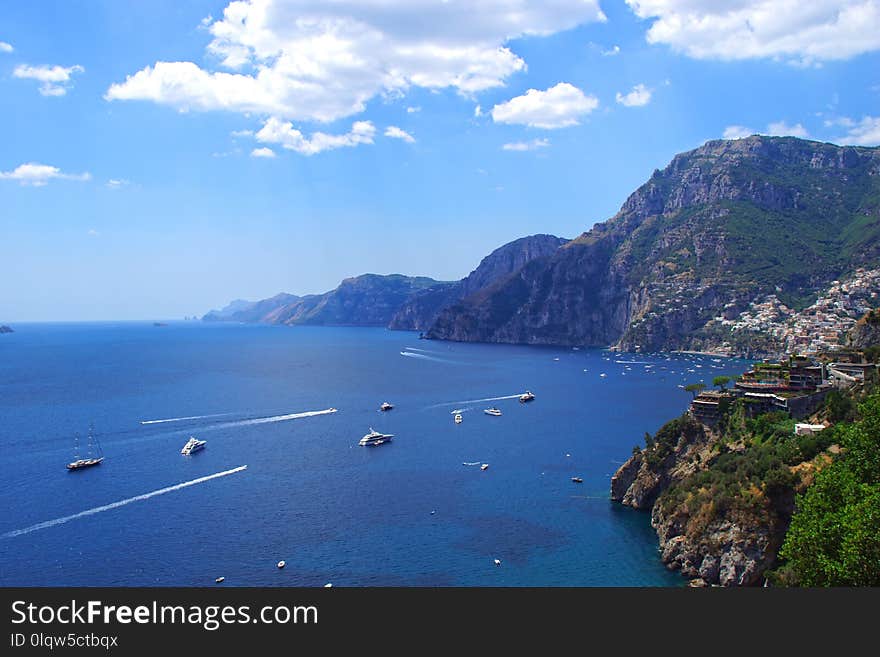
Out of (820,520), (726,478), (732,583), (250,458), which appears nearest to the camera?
(820,520)

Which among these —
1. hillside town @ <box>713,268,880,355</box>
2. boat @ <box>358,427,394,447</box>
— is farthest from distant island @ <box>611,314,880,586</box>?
hillside town @ <box>713,268,880,355</box>

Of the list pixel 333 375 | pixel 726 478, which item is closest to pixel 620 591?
pixel 726 478

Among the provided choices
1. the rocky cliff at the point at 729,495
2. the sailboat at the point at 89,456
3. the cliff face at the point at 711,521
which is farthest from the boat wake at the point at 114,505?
the cliff face at the point at 711,521

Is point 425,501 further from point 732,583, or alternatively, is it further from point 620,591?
point 620,591

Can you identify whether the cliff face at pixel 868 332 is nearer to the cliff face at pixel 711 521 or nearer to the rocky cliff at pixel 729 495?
the rocky cliff at pixel 729 495

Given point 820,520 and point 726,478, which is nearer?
point 820,520
